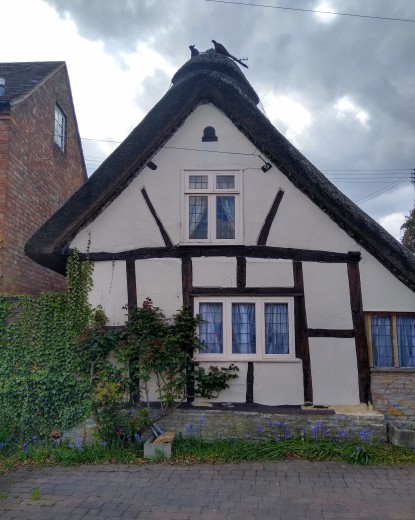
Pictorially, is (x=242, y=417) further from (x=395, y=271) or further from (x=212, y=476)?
(x=395, y=271)

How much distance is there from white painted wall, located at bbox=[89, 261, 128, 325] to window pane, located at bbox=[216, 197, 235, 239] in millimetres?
1889

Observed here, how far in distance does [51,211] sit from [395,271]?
8.76 metres

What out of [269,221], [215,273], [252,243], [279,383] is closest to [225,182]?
[269,221]

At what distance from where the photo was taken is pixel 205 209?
8.47m

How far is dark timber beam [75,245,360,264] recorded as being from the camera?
803cm

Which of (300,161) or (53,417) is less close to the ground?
(300,161)

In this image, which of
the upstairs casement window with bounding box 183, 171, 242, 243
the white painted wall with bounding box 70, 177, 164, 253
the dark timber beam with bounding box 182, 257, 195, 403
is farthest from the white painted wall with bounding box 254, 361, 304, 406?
the white painted wall with bounding box 70, 177, 164, 253

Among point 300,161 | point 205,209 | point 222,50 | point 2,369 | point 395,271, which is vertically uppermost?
point 222,50

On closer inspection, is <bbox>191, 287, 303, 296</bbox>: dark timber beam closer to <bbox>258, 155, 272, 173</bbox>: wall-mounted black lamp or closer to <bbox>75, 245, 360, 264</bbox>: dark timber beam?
<bbox>75, 245, 360, 264</bbox>: dark timber beam

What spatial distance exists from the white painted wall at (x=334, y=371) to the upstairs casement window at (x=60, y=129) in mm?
9365

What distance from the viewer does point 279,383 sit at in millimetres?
7750

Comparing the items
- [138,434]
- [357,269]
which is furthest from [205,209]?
[138,434]

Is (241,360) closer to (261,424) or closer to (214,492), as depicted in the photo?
(261,424)

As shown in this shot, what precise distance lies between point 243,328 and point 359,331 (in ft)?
6.54
